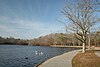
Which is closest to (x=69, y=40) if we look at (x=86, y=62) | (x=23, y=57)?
(x=23, y=57)

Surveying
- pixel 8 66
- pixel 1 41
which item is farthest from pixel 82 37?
pixel 1 41

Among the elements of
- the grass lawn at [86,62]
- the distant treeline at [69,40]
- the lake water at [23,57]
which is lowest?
the lake water at [23,57]

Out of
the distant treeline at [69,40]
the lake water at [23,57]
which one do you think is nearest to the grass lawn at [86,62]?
the lake water at [23,57]

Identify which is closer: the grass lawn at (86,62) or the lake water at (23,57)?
the grass lawn at (86,62)

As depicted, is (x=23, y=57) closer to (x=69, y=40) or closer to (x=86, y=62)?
(x=86, y=62)

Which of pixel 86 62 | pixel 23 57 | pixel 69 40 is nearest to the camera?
pixel 86 62

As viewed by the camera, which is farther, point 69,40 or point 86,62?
point 69,40

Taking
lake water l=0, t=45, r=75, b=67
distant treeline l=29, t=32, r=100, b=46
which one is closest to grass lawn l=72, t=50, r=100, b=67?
lake water l=0, t=45, r=75, b=67

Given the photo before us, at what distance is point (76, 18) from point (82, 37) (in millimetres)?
4036

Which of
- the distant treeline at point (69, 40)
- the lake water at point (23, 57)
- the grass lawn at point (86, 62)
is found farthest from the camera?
the distant treeline at point (69, 40)

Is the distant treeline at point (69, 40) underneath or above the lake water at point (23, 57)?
above

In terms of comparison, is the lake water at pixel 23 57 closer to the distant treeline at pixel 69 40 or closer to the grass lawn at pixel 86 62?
the distant treeline at pixel 69 40

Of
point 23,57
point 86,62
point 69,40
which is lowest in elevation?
point 23,57

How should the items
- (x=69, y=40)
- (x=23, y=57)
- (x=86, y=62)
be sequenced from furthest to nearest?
(x=69, y=40), (x=23, y=57), (x=86, y=62)
